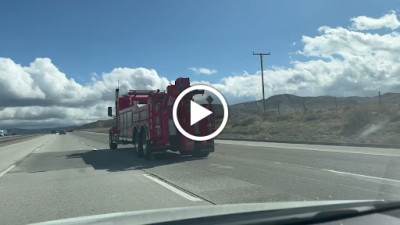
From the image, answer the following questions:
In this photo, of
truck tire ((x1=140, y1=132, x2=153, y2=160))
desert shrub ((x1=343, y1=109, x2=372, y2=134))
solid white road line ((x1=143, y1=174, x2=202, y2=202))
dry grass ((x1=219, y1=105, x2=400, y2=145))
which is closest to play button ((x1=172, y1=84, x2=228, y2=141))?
truck tire ((x1=140, y1=132, x2=153, y2=160))

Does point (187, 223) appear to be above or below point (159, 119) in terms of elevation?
below

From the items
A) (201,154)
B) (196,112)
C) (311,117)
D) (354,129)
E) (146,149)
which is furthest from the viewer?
(311,117)

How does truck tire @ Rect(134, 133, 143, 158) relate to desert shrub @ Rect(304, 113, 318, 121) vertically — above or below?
below

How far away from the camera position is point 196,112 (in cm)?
1731

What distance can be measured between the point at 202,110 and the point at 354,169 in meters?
6.67

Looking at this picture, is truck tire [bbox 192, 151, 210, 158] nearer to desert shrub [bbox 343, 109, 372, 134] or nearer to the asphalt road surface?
the asphalt road surface

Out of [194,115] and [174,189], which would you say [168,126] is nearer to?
[194,115]

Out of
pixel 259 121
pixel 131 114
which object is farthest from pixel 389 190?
pixel 259 121

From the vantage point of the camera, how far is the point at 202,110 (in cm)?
1725

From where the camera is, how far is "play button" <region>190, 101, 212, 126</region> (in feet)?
56.5

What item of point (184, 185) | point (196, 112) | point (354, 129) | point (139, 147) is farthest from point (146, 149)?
point (354, 129)

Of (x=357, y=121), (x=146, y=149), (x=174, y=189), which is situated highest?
(x=357, y=121)

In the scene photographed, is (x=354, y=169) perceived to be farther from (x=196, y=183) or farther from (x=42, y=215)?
(x=42, y=215)

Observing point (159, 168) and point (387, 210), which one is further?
point (159, 168)
